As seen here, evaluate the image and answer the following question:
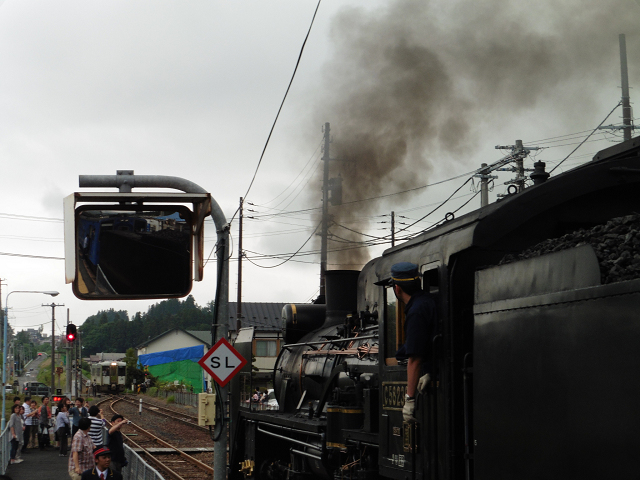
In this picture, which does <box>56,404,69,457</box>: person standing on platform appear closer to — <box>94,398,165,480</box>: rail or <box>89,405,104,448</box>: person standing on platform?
<box>94,398,165,480</box>: rail

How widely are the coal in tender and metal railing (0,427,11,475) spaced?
14.8m

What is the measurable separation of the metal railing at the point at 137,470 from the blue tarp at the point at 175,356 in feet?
128

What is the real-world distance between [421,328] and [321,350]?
5.20 m

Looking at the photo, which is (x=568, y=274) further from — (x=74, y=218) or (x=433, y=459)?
(x=74, y=218)

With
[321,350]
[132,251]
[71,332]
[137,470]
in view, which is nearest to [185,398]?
[71,332]

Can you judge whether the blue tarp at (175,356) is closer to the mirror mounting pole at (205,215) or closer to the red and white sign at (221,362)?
the red and white sign at (221,362)

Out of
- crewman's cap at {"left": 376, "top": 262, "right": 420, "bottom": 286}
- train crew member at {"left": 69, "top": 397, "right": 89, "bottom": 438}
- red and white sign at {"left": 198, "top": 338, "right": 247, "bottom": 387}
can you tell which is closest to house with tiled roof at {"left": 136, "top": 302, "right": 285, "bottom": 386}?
red and white sign at {"left": 198, "top": 338, "right": 247, "bottom": 387}

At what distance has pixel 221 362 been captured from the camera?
356 inches

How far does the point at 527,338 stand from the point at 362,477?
342cm

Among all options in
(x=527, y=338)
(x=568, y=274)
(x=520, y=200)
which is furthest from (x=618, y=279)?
(x=520, y=200)

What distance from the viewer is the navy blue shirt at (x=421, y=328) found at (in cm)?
542

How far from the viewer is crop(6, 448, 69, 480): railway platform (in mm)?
17375

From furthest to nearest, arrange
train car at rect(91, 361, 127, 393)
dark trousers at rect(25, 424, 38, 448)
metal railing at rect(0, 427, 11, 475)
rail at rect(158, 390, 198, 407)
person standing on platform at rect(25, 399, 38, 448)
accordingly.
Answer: train car at rect(91, 361, 127, 393)
rail at rect(158, 390, 198, 407)
dark trousers at rect(25, 424, 38, 448)
person standing on platform at rect(25, 399, 38, 448)
metal railing at rect(0, 427, 11, 475)

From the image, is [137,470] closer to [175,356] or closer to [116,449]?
[116,449]
